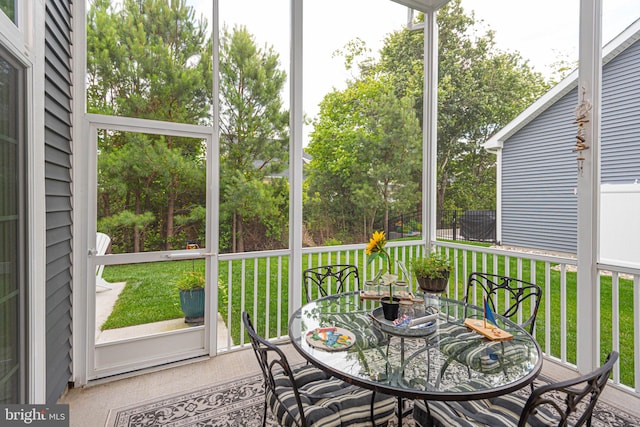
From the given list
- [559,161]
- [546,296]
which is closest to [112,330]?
[546,296]

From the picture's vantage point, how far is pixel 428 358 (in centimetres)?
150

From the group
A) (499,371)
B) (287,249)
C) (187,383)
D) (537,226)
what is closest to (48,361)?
(187,383)

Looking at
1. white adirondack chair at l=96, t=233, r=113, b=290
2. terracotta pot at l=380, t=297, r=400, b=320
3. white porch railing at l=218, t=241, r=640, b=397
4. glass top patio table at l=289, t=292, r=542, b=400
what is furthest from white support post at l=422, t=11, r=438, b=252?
white adirondack chair at l=96, t=233, r=113, b=290

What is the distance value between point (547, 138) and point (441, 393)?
9.30 ft

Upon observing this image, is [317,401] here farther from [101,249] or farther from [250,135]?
[250,135]

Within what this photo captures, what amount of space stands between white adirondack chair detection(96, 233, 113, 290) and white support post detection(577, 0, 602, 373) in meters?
3.89

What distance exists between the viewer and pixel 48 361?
6.45 feet

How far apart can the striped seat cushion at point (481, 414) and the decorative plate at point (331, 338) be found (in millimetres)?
429

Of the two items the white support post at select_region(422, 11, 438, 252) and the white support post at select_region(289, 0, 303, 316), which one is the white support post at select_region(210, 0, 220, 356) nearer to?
the white support post at select_region(289, 0, 303, 316)

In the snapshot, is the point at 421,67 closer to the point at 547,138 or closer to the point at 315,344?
the point at 547,138

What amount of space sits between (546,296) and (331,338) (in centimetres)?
246

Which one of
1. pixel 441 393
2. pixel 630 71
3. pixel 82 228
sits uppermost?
pixel 630 71

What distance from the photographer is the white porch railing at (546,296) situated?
254 cm

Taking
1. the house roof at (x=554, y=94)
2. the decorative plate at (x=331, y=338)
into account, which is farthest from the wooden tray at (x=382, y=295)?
the house roof at (x=554, y=94)
